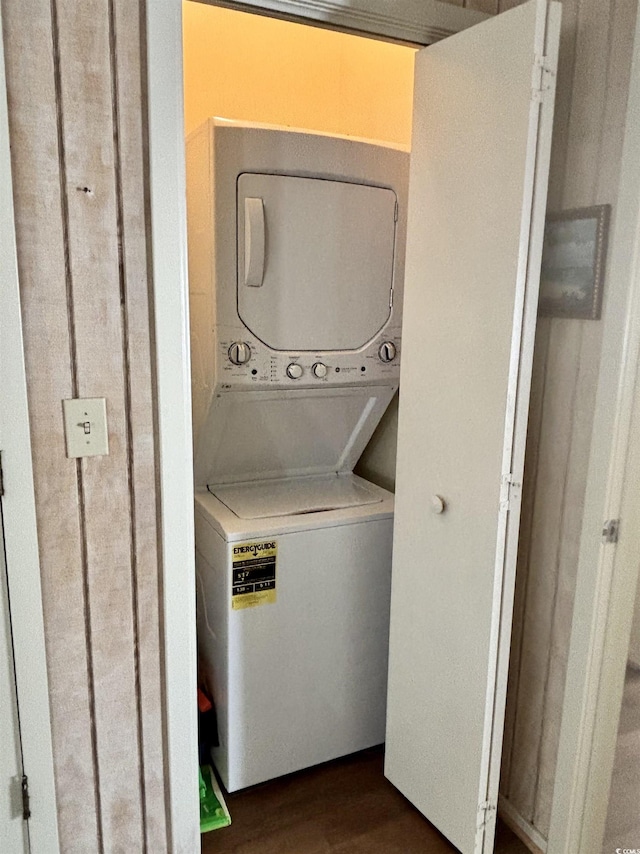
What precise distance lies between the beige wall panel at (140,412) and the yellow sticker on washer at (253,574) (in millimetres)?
354

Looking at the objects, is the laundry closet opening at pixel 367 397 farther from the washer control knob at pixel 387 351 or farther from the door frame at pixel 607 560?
the door frame at pixel 607 560

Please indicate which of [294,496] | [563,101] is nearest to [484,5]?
[563,101]

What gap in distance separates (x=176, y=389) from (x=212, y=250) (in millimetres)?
580

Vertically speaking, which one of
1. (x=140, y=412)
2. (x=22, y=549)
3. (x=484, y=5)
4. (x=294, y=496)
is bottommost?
(x=294, y=496)

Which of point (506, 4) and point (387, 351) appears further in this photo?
point (387, 351)

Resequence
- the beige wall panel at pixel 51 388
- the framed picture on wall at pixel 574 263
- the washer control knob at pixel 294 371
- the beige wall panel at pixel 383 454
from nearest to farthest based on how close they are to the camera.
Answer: the beige wall panel at pixel 51 388 → the framed picture on wall at pixel 574 263 → the washer control knob at pixel 294 371 → the beige wall panel at pixel 383 454

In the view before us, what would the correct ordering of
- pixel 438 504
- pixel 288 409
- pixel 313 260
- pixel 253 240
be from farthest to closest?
pixel 288 409 < pixel 313 260 < pixel 253 240 < pixel 438 504

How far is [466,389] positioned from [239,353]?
2.23ft

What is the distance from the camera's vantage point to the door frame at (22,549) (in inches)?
47.9

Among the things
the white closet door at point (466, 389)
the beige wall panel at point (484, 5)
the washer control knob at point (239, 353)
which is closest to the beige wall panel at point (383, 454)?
the white closet door at point (466, 389)

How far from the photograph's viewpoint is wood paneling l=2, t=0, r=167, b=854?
4.01 ft

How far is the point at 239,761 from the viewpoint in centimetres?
192

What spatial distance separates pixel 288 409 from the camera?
208 cm

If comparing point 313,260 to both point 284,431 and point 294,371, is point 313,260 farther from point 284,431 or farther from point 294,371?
point 284,431
